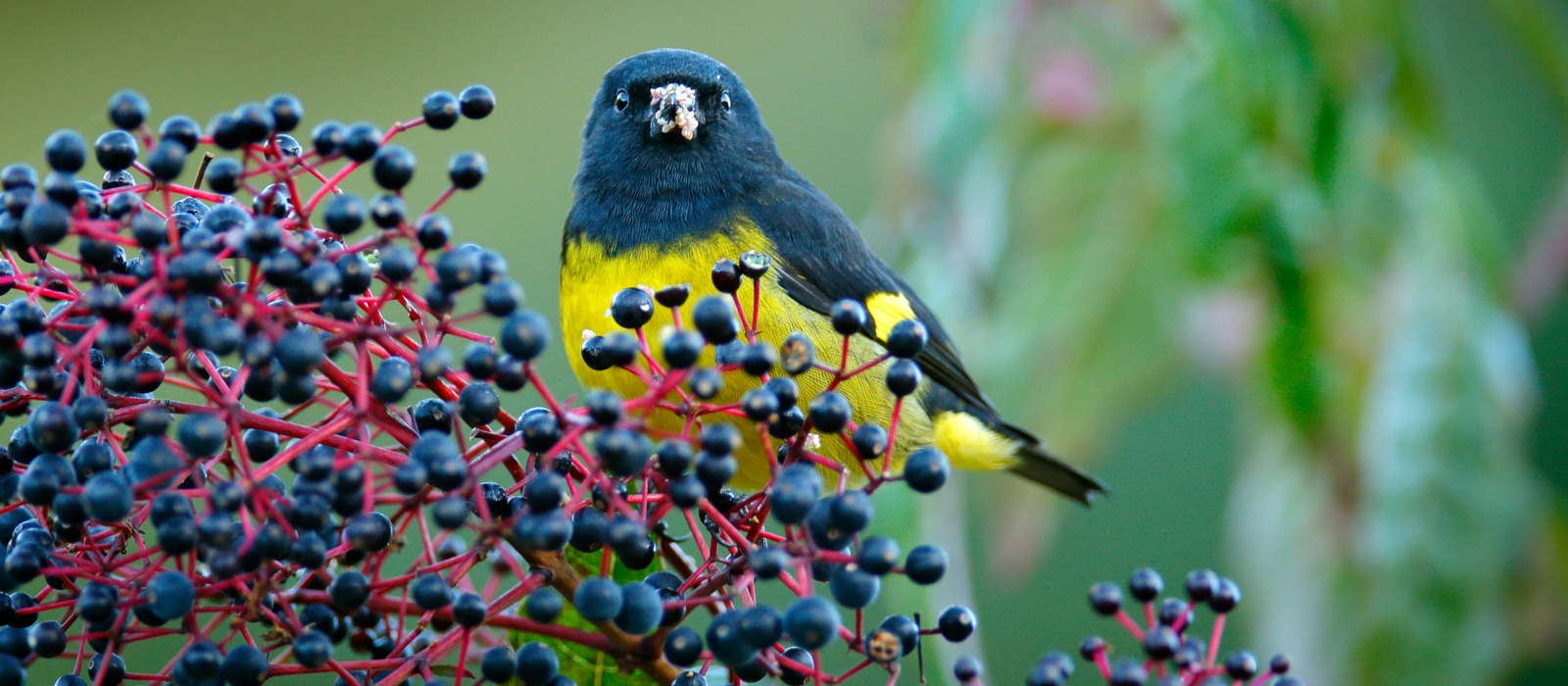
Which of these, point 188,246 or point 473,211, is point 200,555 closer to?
point 188,246

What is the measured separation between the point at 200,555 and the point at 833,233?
139cm

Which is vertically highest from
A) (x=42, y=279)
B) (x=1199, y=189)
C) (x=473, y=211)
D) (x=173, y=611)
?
(x=1199, y=189)

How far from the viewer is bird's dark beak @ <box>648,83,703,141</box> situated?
75.2 inches

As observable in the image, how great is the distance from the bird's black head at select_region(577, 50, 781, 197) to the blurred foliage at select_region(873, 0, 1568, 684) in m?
0.26

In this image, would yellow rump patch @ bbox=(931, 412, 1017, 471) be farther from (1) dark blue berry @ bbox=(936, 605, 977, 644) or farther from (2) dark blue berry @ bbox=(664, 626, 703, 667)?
(2) dark blue berry @ bbox=(664, 626, 703, 667)

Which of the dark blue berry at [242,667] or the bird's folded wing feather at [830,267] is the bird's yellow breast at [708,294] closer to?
the bird's folded wing feather at [830,267]

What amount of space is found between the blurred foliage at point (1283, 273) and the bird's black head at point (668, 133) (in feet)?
0.86

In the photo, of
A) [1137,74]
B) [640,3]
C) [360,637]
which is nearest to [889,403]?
[1137,74]

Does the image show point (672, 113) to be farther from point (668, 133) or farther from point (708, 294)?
point (708, 294)

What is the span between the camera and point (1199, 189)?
1499 mm

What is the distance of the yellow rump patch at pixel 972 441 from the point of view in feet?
6.97

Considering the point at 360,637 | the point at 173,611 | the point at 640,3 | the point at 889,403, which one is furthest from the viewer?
the point at 640,3

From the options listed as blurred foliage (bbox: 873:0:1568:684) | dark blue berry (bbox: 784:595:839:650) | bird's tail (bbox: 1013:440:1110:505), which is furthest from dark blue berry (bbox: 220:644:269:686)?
bird's tail (bbox: 1013:440:1110:505)

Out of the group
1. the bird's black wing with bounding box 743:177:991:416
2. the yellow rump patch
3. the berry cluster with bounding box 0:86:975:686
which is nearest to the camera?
the berry cluster with bounding box 0:86:975:686
